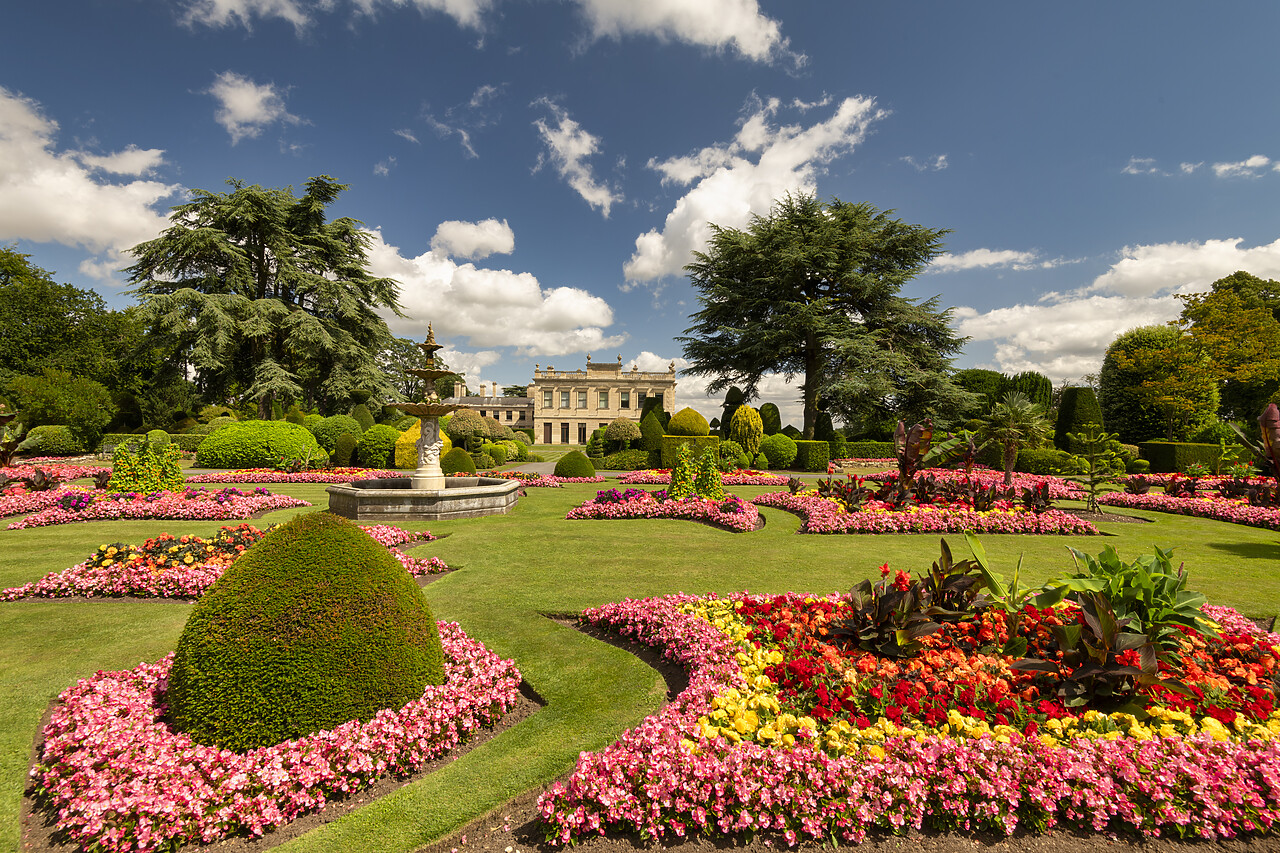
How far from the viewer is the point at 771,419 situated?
26.8m

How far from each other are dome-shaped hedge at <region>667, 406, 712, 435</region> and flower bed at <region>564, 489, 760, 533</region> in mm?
11582

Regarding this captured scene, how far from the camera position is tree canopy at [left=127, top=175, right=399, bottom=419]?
24469mm

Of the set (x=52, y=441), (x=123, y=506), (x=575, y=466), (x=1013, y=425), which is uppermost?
(x=1013, y=425)

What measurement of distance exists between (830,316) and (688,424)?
8.66 m

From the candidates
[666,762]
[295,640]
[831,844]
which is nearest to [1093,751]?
[831,844]

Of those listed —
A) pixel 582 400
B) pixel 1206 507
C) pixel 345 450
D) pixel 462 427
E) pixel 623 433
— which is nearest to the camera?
pixel 1206 507

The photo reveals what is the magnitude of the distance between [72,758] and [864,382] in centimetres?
2359

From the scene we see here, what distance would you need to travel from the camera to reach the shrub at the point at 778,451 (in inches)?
898

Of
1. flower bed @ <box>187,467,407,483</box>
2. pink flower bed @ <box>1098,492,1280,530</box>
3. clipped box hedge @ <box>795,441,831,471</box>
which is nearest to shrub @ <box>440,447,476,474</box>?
flower bed @ <box>187,467,407,483</box>

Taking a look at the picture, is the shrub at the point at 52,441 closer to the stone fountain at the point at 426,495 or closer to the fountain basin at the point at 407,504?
the stone fountain at the point at 426,495

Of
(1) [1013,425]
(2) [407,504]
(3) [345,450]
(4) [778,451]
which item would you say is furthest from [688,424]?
(2) [407,504]

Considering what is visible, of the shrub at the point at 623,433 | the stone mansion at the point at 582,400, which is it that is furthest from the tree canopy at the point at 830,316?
the stone mansion at the point at 582,400

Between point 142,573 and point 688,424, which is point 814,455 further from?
point 142,573

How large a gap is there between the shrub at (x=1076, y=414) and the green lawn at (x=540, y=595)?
13553 mm
